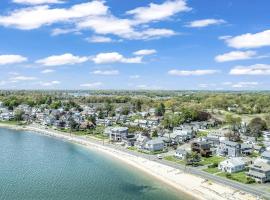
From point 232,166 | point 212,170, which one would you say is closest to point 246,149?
point 232,166

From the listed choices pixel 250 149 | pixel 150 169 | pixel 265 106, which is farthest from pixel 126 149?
pixel 265 106

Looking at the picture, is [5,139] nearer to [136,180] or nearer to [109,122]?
[109,122]

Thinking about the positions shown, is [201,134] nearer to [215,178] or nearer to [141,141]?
[141,141]

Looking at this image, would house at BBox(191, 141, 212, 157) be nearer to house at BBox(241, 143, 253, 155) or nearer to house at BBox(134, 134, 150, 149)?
house at BBox(241, 143, 253, 155)

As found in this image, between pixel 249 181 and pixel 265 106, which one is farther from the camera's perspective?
pixel 265 106

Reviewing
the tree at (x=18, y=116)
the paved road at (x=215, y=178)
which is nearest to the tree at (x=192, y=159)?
the paved road at (x=215, y=178)

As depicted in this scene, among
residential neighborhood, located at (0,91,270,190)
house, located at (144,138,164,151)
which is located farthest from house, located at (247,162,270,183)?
house, located at (144,138,164,151)
